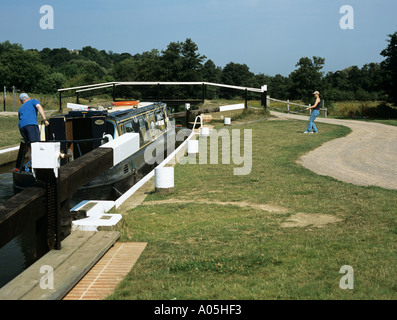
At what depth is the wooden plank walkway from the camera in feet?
14.1

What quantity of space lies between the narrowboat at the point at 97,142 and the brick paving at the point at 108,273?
4.12m

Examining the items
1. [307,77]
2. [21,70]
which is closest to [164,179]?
[307,77]

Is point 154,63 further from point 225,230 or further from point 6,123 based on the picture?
point 225,230

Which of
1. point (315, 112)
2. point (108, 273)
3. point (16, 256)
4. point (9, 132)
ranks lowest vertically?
point (16, 256)

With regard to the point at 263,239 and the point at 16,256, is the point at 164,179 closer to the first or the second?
the point at 16,256

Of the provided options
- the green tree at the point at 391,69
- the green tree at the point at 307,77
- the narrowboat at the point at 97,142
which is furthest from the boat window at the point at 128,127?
the green tree at the point at 307,77

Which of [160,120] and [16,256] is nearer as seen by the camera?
[16,256]

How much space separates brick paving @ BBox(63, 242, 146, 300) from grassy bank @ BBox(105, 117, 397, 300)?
131mm

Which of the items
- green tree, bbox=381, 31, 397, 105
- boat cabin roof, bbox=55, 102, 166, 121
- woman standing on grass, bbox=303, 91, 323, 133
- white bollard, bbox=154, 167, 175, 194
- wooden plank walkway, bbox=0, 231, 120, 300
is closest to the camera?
wooden plank walkway, bbox=0, 231, 120, 300

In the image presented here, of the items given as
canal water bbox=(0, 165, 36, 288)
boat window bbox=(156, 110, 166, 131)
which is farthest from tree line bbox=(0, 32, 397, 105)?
canal water bbox=(0, 165, 36, 288)

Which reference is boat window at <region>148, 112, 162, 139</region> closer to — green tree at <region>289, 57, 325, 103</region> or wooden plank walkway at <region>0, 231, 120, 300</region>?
wooden plank walkway at <region>0, 231, 120, 300</region>

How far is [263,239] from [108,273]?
2.00 meters

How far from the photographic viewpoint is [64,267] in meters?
4.93
